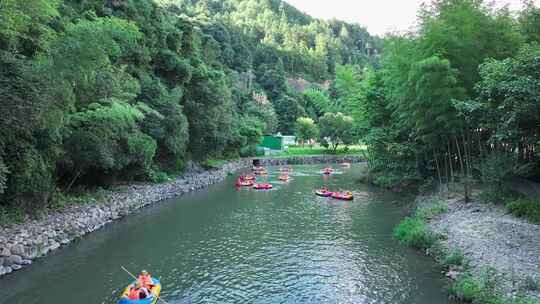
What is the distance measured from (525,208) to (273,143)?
56.0 metres

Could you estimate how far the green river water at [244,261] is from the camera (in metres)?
14.0

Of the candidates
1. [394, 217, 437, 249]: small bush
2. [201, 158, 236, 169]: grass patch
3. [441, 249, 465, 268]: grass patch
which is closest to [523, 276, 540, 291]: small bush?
[441, 249, 465, 268]: grass patch

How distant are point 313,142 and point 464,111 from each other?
6794cm

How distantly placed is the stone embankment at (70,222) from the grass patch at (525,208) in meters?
20.1

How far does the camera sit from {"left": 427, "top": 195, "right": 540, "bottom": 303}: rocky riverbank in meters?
12.5

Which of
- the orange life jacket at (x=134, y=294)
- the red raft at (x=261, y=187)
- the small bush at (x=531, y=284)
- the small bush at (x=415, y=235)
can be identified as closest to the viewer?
the small bush at (x=531, y=284)

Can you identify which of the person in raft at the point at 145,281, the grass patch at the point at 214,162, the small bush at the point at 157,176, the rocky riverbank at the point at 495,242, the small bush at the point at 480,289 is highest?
the grass patch at the point at 214,162

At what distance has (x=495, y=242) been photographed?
51.5 feet

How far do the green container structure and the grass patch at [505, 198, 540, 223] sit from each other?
177 feet

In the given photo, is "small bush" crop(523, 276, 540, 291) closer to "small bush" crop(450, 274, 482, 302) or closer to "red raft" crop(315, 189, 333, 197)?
"small bush" crop(450, 274, 482, 302)

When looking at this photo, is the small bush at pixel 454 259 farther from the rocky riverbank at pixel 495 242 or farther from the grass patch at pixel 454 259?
the rocky riverbank at pixel 495 242

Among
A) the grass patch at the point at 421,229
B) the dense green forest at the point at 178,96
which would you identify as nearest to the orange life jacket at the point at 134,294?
the dense green forest at the point at 178,96

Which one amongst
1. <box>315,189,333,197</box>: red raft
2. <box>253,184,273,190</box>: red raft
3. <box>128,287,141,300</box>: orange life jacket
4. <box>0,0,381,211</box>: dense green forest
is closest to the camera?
<box>128,287,141,300</box>: orange life jacket

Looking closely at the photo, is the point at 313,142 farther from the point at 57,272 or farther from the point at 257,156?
the point at 57,272
